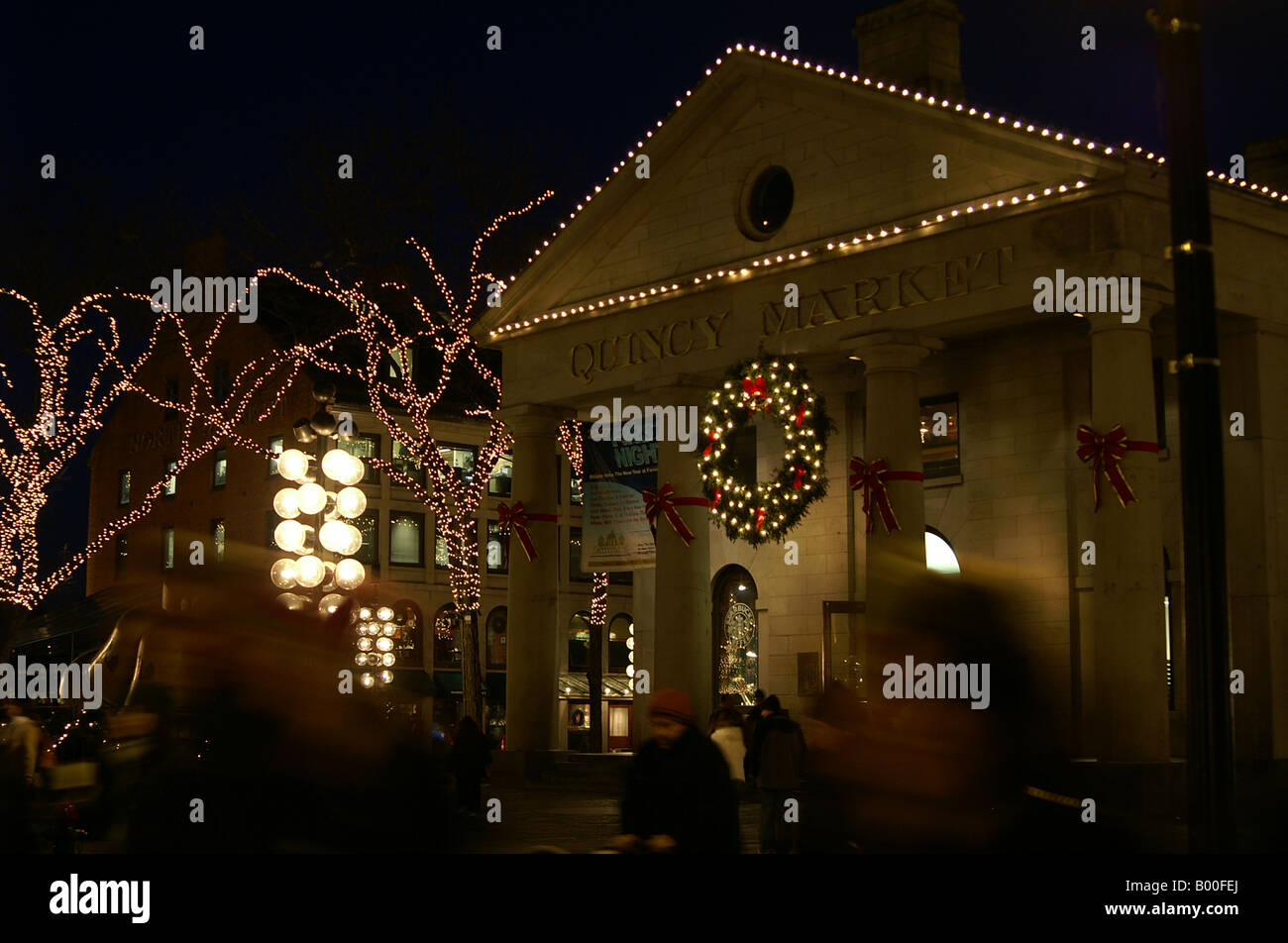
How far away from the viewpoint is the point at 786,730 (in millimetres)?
19203

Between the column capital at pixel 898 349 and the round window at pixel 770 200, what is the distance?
3.56 m

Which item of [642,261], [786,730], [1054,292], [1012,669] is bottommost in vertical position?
[786,730]

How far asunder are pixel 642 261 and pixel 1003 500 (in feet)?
25.7

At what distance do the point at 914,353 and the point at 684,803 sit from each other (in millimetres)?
16765

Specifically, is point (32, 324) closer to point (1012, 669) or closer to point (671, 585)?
point (671, 585)

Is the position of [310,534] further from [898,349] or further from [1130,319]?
[1130,319]

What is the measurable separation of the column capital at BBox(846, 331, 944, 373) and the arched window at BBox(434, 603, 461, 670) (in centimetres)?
4041

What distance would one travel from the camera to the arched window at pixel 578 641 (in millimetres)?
67688

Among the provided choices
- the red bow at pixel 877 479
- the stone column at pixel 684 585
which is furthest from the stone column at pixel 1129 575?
the stone column at pixel 684 585

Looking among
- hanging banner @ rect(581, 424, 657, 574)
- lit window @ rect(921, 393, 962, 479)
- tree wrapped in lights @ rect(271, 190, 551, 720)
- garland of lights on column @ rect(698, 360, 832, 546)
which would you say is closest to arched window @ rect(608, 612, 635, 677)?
tree wrapped in lights @ rect(271, 190, 551, 720)

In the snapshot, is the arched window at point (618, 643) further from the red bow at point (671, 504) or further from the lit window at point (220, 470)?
the red bow at point (671, 504)

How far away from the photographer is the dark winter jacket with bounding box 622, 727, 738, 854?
8805 millimetres

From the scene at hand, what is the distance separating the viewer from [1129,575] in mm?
21859
